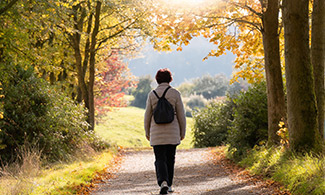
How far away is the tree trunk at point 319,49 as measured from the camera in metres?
9.53

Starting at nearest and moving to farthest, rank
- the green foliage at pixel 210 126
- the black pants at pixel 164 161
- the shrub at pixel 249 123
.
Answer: the black pants at pixel 164 161 → the shrub at pixel 249 123 → the green foliage at pixel 210 126

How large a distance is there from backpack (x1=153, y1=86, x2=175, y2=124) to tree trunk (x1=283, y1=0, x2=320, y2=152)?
2890 millimetres

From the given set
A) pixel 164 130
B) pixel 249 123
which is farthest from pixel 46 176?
pixel 249 123

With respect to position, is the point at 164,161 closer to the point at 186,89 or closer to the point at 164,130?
the point at 164,130

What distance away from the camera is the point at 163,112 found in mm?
7047

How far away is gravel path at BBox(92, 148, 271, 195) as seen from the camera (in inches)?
318

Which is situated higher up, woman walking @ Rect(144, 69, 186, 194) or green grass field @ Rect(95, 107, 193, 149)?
woman walking @ Rect(144, 69, 186, 194)

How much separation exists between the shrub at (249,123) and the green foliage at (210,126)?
907cm

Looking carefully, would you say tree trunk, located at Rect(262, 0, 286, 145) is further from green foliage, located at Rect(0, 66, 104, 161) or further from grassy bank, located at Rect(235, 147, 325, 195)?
green foliage, located at Rect(0, 66, 104, 161)

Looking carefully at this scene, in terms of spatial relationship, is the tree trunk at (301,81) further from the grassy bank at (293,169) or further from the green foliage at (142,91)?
the green foliage at (142,91)

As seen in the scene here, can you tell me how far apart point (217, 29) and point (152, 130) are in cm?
714

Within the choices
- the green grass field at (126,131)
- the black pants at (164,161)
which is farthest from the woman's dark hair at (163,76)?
the green grass field at (126,131)

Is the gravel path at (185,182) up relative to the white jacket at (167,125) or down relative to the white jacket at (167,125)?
down

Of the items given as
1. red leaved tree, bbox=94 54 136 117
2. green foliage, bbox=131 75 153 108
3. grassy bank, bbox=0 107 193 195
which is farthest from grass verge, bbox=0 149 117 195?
green foliage, bbox=131 75 153 108
